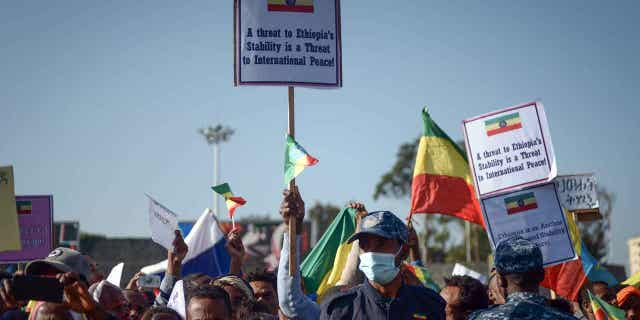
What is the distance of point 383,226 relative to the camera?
4.71 m

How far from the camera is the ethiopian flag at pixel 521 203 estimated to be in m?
8.72

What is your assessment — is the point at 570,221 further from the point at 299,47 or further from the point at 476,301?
the point at 299,47

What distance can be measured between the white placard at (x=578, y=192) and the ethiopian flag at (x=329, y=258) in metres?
2.89

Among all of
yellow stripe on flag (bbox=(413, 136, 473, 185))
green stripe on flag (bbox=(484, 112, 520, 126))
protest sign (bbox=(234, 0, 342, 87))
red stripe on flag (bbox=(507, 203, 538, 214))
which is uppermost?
protest sign (bbox=(234, 0, 342, 87))

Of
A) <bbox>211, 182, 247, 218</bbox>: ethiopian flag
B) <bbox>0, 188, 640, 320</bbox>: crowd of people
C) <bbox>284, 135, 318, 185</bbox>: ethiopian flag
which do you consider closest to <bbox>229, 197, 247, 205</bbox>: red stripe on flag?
<bbox>211, 182, 247, 218</bbox>: ethiopian flag

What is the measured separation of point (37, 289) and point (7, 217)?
6001 millimetres

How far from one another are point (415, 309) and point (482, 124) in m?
4.82

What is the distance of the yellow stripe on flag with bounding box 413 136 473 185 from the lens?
387 inches

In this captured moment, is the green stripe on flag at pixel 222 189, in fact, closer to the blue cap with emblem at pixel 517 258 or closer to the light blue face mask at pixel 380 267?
the light blue face mask at pixel 380 267

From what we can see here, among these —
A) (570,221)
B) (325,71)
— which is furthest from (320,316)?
(570,221)

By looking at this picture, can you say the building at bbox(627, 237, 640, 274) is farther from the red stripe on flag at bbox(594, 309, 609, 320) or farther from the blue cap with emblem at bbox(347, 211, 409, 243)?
the blue cap with emblem at bbox(347, 211, 409, 243)

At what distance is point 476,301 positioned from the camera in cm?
600

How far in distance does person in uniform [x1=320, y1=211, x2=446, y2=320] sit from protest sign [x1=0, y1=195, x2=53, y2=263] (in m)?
6.11

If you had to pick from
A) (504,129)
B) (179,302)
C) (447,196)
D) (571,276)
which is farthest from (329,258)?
(179,302)
